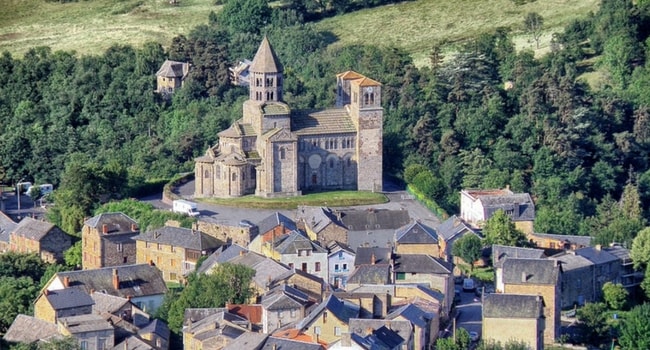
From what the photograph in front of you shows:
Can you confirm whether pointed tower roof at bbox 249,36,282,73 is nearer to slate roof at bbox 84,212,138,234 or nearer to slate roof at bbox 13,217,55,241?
slate roof at bbox 84,212,138,234

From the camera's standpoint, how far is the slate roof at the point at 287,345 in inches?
3236

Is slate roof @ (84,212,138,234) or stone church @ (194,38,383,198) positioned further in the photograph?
stone church @ (194,38,383,198)

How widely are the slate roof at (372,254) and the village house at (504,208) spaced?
10.5 metres

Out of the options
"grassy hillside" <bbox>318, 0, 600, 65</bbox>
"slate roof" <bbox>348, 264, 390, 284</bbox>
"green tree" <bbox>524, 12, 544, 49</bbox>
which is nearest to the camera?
"slate roof" <bbox>348, 264, 390, 284</bbox>

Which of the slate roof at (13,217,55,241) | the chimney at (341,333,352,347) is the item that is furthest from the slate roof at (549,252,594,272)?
the slate roof at (13,217,55,241)

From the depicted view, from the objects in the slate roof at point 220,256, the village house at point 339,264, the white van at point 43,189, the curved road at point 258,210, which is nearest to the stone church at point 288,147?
the curved road at point 258,210

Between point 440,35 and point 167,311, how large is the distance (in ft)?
191

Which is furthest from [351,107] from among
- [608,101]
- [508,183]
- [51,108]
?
[51,108]

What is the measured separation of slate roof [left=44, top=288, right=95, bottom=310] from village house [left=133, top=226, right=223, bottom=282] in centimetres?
843

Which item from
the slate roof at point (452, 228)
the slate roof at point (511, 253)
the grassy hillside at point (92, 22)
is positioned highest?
the grassy hillside at point (92, 22)

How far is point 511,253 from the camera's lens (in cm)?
9675

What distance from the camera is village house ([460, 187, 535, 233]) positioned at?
104 m

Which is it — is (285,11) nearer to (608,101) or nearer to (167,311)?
(608,101)

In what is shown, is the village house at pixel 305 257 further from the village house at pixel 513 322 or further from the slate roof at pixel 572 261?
the slate roof at pixel 572 261
